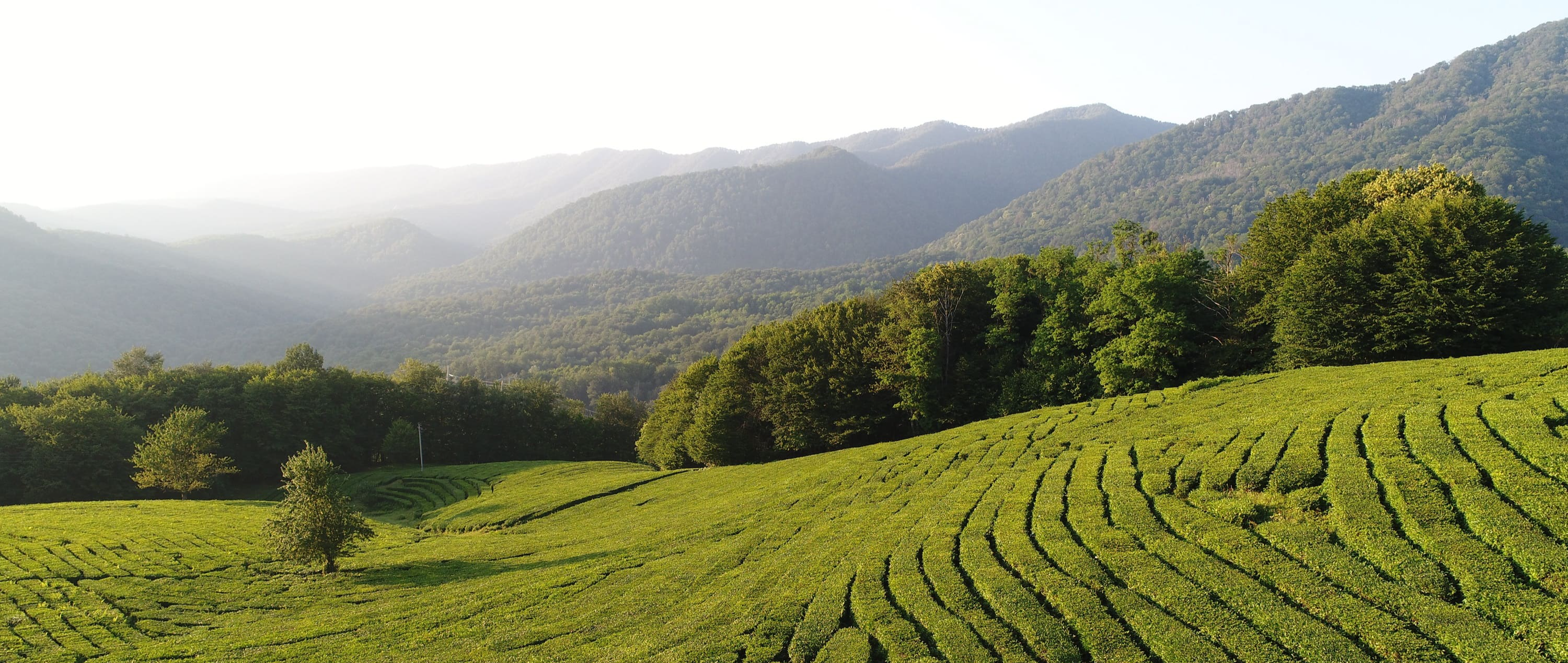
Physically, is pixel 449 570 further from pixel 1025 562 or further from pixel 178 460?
pixel 178 460

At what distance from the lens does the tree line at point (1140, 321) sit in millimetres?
33688

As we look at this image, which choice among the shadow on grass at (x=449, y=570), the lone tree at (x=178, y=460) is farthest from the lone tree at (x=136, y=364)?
the shadow on grass at (x=449, y=570)

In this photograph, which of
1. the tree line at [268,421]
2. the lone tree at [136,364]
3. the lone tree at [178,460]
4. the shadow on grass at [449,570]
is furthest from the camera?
the lone tree at [136,364]

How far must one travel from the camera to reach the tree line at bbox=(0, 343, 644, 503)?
58.0 m

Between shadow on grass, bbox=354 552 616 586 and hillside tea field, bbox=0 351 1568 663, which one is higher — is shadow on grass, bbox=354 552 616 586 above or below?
below

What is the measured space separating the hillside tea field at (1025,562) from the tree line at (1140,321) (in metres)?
8.30

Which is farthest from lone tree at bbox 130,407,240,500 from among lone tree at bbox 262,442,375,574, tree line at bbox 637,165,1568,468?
tree line at bbox 637,165,1568,468

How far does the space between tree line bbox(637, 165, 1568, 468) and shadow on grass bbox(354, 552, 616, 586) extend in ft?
99.7

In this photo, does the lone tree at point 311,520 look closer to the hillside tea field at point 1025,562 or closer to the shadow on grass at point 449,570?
the hillside tea field at point 1025,562

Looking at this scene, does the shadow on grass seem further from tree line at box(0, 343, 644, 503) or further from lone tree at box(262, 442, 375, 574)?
tree line at box(0, 343, 644, 503)

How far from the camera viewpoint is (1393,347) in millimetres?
35000

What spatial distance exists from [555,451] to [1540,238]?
95.7m

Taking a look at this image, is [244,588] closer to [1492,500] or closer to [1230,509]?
[1230,509]

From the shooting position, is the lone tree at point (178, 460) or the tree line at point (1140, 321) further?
the lone tree at point (178, 460)
